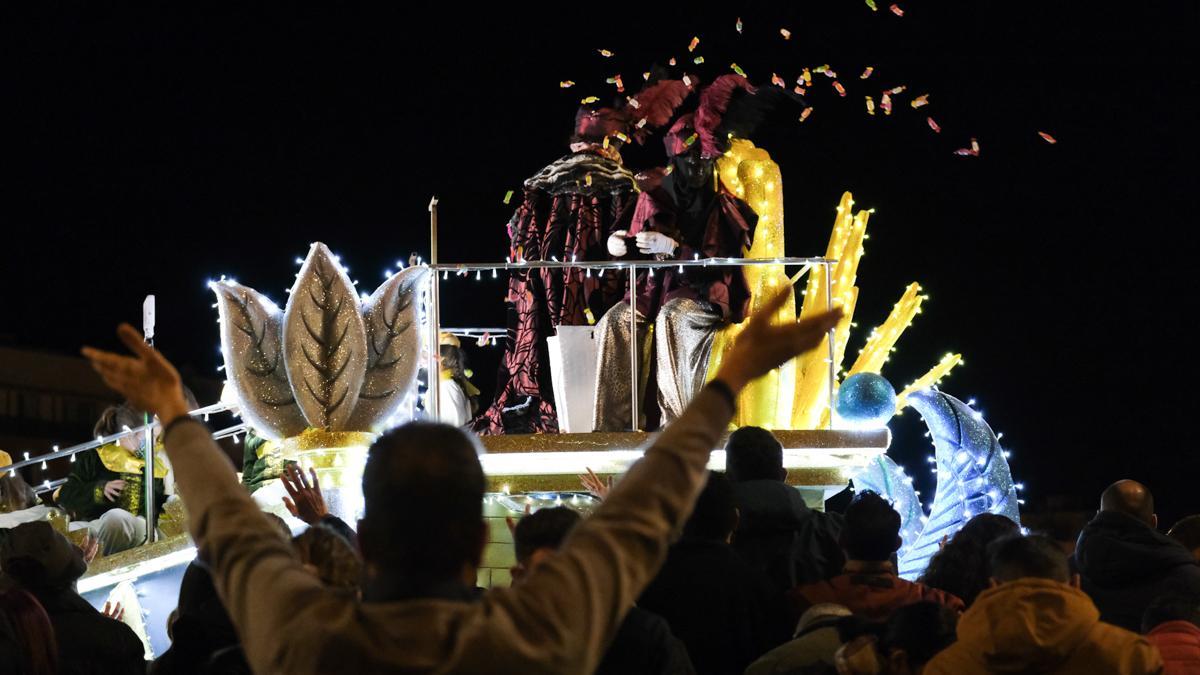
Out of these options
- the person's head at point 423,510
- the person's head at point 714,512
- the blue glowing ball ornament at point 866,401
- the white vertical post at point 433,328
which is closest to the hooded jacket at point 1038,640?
the person's head at point 714,512

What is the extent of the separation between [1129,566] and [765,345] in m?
3.60

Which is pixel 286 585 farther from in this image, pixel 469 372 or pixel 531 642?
pixel 469 372

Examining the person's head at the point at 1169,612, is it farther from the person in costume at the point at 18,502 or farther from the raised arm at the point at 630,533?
the person in costume at the point at 18,502

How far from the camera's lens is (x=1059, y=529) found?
23.7ft

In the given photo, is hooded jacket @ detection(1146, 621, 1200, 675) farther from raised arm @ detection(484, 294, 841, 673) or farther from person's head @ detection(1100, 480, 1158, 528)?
raised arm @ detection(484, 294, 841, 673)

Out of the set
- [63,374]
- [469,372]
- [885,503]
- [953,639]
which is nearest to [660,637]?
[953,639]

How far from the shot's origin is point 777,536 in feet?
20.9

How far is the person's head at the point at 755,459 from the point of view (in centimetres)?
639

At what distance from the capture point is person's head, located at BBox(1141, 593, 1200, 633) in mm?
5215

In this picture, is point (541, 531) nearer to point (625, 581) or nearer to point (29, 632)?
point (29, 632)

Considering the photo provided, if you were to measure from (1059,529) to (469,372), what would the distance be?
574 cm

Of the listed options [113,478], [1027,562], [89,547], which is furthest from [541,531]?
[113,478]

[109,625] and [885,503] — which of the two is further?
[109,625]

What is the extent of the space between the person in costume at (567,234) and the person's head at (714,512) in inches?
199
